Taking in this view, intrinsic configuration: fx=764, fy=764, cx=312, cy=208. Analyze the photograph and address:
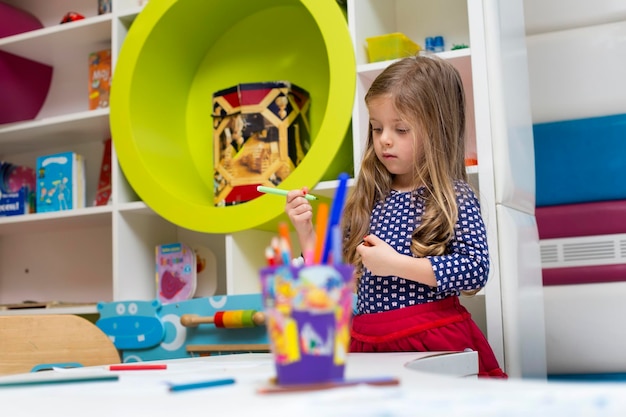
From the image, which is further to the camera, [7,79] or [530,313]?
[7,79]

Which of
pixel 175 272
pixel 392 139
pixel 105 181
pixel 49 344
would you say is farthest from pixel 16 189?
pixel 392 139

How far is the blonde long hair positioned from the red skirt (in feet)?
0.35

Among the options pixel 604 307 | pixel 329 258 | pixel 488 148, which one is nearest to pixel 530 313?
pixel 604 307

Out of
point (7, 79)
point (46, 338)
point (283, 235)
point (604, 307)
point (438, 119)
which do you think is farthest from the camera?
point (7, 79)

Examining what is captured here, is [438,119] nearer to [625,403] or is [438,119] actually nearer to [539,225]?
[539,225]

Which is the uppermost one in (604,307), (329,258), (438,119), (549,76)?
(549,76)

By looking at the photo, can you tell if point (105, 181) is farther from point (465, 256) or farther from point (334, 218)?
point (334, 218)

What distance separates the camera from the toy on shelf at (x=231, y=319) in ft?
5.82

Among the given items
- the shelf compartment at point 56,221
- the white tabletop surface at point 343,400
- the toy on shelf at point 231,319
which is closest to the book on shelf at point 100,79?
the shelf compartment at point 56,221

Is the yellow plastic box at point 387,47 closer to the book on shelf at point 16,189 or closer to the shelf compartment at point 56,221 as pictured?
the shelf compartment at point 56,221

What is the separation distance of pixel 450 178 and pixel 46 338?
76cm

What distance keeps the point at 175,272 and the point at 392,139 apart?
1.00m

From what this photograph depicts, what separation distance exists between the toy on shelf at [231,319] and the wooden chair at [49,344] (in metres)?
0.44

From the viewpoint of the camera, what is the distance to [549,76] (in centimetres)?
195
